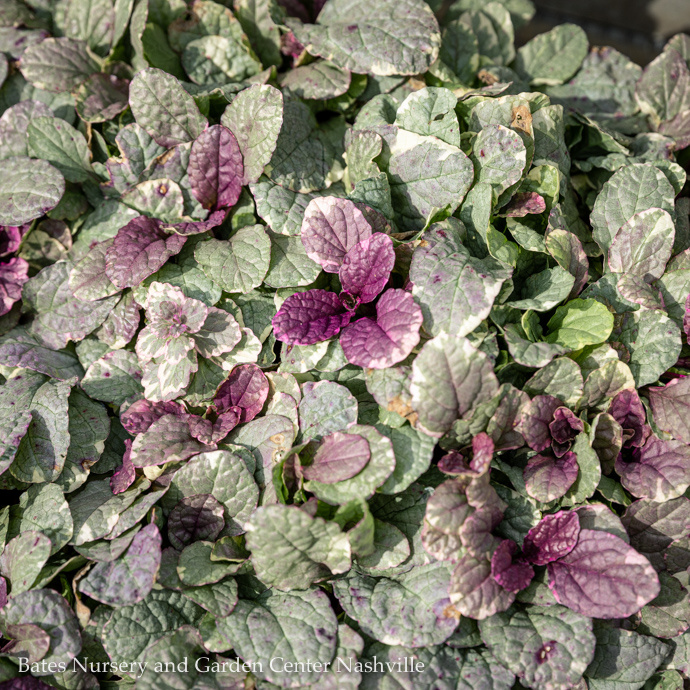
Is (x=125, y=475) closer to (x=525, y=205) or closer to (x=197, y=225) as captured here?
(x=197, y=225)

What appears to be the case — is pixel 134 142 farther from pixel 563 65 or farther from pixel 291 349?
pixel 563 65

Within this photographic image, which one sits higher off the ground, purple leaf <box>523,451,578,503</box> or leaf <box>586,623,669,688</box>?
purple leaf <box>523,451,578,503</box>

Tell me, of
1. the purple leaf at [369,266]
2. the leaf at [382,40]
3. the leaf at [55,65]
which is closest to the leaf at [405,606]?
the purple leaf at [369,266]

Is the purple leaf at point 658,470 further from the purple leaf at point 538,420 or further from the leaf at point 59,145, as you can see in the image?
the leaf at point 59,145

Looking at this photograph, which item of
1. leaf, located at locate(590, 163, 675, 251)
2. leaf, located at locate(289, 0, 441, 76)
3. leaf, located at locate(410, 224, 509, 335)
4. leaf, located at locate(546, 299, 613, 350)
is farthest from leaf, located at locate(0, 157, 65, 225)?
leaf, located at locate(590, 163, 675, 251)

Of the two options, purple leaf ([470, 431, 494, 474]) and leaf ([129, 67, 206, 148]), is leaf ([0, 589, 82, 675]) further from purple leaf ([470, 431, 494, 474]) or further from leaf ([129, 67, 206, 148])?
leaf ([129, 67, 206, 148])

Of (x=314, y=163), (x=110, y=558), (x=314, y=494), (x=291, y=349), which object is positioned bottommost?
(x=110, y=558)

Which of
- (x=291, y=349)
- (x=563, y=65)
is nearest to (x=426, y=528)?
(x=291, y=349)
